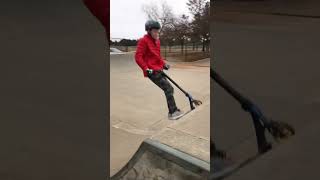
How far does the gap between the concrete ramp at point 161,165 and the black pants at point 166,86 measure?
25 cm

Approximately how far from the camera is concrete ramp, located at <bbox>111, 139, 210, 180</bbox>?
1.17 metres

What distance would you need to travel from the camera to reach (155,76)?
1465 millimetres

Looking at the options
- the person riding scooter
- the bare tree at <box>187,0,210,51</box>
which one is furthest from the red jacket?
the bare tree at <box>187,0,210,51</box>

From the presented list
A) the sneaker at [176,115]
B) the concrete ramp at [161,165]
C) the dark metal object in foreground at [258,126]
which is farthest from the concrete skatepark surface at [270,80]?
the sneaker at [176,115]

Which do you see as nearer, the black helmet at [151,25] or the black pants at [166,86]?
the black helmet at [151,25]

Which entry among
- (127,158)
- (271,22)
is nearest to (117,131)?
(127,158)

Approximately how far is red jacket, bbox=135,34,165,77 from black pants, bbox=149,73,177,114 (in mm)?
50

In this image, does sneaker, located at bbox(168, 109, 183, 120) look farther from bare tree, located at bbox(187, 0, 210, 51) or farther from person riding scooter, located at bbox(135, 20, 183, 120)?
bare tree, located at bbox(187, 0, 210, 51)

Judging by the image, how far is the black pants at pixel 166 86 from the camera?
4.82ft

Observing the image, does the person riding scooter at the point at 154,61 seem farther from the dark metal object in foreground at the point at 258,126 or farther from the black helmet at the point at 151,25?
the dark metal object in foreground at the point at 258,126

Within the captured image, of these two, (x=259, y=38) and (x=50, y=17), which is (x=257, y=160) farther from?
(x=50, y=17)

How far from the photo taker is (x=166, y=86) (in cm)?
150

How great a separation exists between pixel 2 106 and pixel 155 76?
0.58 m

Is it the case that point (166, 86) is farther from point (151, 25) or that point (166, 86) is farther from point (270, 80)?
point (270, 80)
